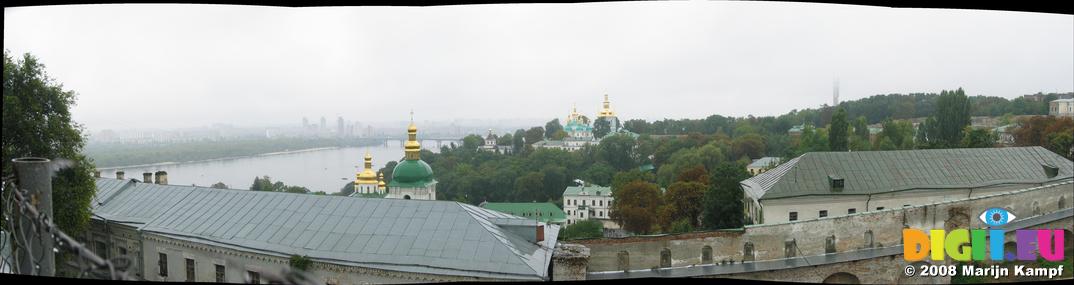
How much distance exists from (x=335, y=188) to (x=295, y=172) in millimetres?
3029

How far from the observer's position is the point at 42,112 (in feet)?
20.8

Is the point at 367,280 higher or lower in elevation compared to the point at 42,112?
lower

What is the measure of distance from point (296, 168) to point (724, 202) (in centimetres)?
1389

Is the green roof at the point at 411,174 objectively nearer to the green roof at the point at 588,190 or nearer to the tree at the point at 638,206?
the tree at the point at 638,206

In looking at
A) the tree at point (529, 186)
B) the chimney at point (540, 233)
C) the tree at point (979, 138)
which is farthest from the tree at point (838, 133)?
the chimney at point (540, 233)

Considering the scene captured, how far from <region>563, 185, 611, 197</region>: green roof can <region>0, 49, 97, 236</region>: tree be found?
21697 millimetres

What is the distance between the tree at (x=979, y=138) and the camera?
47.3ft

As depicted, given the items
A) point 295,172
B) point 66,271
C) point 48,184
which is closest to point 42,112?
point 66,271

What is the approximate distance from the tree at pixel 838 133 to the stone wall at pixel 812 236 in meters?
11.6

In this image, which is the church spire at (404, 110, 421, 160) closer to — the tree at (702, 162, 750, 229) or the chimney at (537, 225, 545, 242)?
the tree at (702, 162, 750, 229)

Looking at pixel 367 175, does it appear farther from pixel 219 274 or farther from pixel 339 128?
pixel 219 274

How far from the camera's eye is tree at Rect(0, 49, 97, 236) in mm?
5895

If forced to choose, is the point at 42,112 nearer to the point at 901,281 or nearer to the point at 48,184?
the point at 48,184

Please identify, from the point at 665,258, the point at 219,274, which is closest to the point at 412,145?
the point at 665,258
